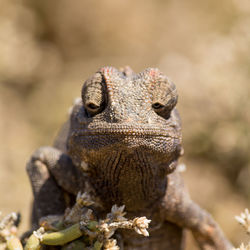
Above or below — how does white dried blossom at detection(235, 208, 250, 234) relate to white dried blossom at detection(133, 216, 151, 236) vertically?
above

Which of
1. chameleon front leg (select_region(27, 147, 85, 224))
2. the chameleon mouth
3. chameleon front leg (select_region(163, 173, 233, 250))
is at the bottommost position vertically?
chameleon front leg (select_region(163, 173, 233, 250))

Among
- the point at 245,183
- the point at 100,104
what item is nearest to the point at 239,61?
the point at 245,183

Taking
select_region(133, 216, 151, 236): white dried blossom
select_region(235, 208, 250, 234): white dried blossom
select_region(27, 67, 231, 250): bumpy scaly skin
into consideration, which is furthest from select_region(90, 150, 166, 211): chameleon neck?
select_region(235, 208, 250, 234): white dried blossom

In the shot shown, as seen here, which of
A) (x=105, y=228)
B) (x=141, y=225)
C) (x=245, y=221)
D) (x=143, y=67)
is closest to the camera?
(x=141, y=225)

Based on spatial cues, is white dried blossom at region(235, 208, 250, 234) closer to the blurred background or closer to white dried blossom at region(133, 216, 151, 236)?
white dried blossom at region(133, 216, 151, 236)

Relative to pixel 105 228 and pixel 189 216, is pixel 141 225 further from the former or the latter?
pixel 189 216

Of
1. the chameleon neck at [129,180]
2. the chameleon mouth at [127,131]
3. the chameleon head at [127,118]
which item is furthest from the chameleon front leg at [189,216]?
the chameleon mouth at [127,131]

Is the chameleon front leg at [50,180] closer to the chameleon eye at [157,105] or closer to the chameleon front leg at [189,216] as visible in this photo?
the chameleon front leg at [189,216]

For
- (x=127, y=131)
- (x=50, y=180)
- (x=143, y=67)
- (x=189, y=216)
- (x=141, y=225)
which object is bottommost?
(x=141, y=225)

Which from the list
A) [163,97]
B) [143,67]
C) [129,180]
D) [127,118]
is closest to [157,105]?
[163,97]
